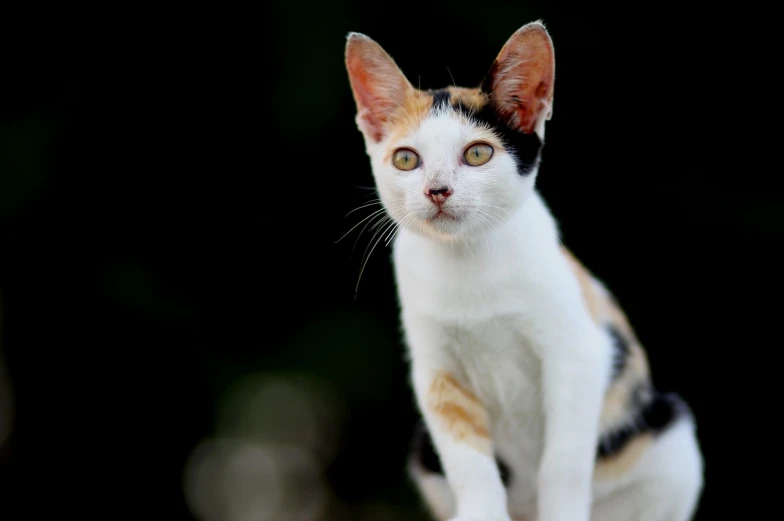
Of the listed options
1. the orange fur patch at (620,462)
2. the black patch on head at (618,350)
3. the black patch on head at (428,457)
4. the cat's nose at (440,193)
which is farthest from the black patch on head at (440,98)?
the orange fur patch at (620,462)

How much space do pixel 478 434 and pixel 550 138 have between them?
2.05 meters

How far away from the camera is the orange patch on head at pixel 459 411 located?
6.52 ft

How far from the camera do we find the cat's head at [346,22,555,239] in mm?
1812

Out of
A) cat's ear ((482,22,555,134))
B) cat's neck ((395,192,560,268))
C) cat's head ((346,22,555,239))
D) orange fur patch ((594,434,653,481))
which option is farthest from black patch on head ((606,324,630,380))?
cat's ear ((482,22,555,134))

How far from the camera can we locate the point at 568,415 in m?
1.93

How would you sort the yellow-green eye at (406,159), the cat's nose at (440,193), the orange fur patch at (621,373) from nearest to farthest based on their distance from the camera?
the cat's nose at (440,193) < the yellow-green eye at (406,159) < the orange fur patch at (621,373)

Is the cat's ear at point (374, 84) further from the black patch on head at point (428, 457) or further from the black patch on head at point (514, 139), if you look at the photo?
the black patch on head at point (428, 457)

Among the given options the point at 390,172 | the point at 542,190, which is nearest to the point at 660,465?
the point at 390,172

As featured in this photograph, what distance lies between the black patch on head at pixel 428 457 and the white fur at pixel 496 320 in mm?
115

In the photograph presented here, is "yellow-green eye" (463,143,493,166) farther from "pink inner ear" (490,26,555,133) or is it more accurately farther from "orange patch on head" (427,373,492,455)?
"orange patch on head" (427,373,492,455)

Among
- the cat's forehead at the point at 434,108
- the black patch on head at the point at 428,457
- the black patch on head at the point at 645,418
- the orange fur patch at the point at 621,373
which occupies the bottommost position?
the black patch on head at the point at 428,457

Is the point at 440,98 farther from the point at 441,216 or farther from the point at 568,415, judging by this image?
the point at 568,415

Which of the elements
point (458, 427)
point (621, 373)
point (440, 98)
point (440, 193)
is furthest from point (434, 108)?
point (621, 373)

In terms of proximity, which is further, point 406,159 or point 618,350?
point 618,350
